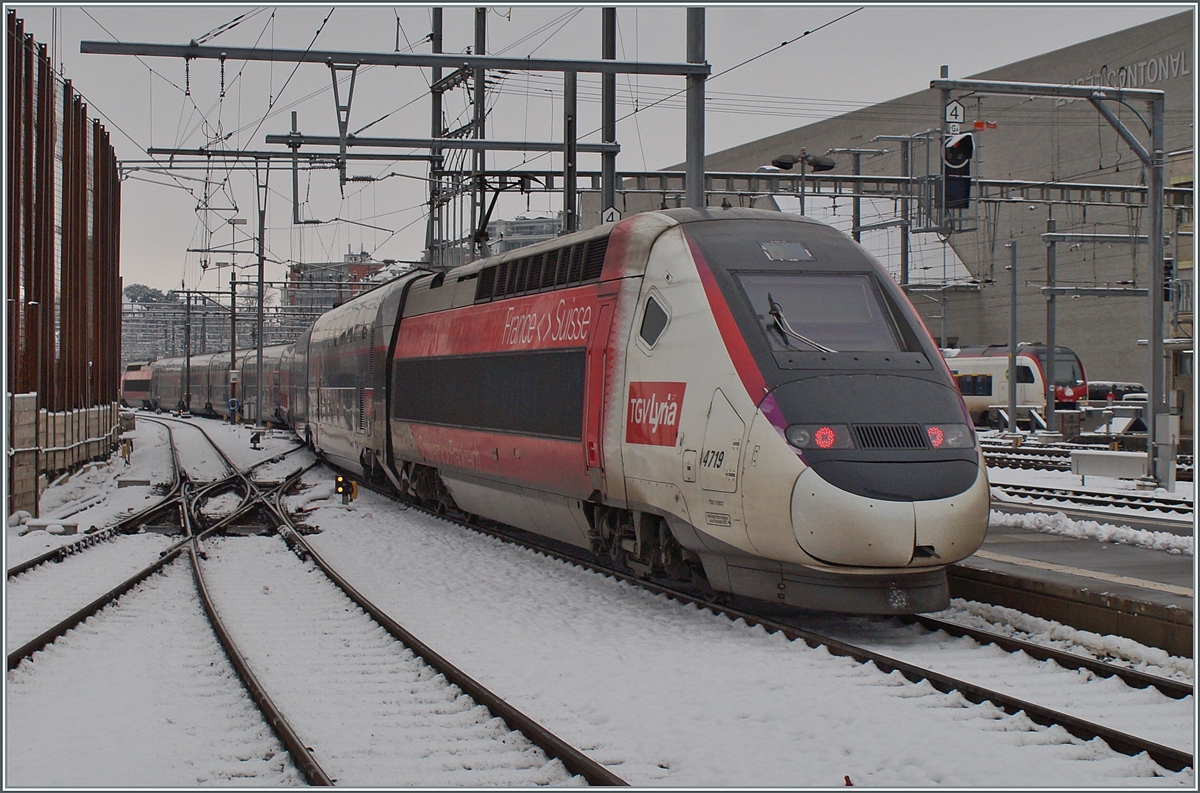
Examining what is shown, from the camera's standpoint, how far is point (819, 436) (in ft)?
26.2

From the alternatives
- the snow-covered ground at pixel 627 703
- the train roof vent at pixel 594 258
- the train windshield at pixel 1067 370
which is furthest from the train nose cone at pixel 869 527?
the train windshield at pixel 1067 370

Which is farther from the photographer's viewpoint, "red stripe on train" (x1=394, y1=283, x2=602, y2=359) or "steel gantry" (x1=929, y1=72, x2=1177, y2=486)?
"steel gantry" (x1=929, y1=72, x2=1177, y2=486)

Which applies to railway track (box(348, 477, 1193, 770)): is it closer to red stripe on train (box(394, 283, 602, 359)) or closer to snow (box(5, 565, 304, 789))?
red stripe on train (box(394, 283, 602, 359))

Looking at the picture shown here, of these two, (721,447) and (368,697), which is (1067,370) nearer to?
(721,447)

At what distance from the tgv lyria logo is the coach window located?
15.0 inches

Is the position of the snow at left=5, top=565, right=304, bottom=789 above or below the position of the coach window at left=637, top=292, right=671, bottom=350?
below

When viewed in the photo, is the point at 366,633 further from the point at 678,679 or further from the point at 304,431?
the point at 304,431

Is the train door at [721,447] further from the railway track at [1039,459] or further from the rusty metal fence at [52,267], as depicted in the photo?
the railway track at [1039,459]

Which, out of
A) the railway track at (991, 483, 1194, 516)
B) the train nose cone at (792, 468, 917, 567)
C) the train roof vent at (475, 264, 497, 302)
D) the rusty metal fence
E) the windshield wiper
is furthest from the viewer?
the rusty metal fence

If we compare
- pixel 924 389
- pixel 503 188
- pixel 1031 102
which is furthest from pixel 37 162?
pixel 1031 102

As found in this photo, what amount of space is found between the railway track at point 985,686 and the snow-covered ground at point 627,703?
0.29ft

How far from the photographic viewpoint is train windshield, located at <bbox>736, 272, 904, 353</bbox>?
870 centimetres

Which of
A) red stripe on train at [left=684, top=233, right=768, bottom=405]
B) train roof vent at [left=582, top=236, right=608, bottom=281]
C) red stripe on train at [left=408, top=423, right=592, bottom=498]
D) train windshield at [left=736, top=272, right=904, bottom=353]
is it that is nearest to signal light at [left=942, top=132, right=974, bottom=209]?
train roof vent at [left=582, top=236, right=608, bottom=281]

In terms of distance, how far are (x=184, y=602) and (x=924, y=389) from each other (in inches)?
273
